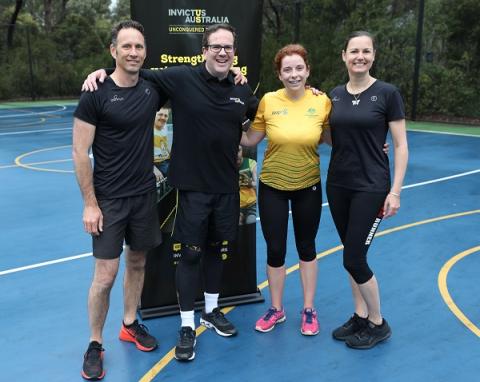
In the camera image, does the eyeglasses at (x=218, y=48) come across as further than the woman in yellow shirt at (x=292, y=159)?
No

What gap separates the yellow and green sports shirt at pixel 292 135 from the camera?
337 centimetres

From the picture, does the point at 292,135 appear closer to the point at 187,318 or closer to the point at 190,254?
the point at 190,254

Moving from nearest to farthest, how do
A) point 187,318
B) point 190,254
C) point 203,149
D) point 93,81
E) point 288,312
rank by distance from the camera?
point 93,81, point 203,149, point 190,254, point 187,318, point 288,312

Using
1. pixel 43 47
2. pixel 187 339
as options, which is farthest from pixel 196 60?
pixel 43 47

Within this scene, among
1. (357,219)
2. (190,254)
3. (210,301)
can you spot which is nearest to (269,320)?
(210,301)

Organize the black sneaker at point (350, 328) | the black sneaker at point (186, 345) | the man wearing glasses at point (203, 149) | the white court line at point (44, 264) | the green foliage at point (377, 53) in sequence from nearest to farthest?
the man wearing glasses at point (203, 149)
the black sneaker at point (186, 345)
the black sneaker at point (350, 328)
the white court line at point (44, 264)
the green foliage at point (377, 53)

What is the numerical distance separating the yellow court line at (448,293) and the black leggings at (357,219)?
1.01 metres

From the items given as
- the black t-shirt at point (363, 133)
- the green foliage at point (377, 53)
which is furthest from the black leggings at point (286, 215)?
the green foliage at point (377, 53)

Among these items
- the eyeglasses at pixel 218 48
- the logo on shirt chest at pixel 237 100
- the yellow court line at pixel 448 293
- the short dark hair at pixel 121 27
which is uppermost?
the short dark hair at pixel 121 27

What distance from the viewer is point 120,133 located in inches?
118

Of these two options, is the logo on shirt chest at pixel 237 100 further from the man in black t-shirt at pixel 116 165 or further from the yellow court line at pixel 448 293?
the yellow court line at pixel 448 293

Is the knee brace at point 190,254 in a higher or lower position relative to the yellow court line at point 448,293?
higher

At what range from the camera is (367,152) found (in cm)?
320

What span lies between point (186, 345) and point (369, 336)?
49.9 inches
